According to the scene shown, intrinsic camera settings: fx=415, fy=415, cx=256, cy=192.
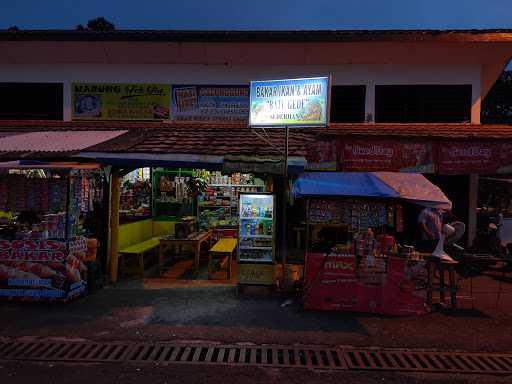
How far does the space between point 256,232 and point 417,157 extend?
4.45 metres

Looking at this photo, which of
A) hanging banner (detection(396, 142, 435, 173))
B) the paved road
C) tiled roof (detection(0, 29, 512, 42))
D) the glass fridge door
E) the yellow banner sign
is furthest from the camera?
tiled roof (detection(0, 29, 512, 42))

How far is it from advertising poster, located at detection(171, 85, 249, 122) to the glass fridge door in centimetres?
382

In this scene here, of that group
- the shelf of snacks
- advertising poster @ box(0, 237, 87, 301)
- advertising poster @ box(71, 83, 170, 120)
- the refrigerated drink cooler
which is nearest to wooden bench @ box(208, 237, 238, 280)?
the refrigerated drink cooler

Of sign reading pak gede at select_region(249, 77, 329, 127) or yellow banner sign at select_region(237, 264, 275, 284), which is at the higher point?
sign reading pak gede at select_region(249, 77, 329, 127)

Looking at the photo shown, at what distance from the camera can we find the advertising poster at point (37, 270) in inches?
312

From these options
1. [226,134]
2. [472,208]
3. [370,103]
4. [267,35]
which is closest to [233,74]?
[267,35]

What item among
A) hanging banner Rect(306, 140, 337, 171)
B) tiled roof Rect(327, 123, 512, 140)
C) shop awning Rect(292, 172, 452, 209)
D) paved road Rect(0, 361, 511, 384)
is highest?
tiled roof Rect(327, 123, 512, 140)

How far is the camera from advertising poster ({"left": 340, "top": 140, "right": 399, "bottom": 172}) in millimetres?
10148

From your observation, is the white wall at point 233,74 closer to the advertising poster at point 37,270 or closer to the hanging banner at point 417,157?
the hanging banner at point 417,157

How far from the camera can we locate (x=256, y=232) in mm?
8773

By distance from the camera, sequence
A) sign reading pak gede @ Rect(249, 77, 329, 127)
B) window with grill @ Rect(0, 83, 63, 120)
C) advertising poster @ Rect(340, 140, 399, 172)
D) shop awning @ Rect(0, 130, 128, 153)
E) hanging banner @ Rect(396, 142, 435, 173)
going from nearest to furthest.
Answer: sign reading pak gede @ Rect(249, 77, 329, 127) → shop awning @ Rect(0, 130, 128, 153) → hanging banner @ Rect(396, 142, 435, 173) → advertising poster @ Rect(340, 140, 399, 172) → window with grill @ Rect(0, 83, 63, 120)

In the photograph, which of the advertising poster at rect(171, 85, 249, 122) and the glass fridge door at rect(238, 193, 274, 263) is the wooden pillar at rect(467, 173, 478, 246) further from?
the advertising poster at rect(171, 85, 249, 122)

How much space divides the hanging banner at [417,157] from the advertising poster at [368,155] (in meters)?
0.21

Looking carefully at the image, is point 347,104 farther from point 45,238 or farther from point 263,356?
point 45,238
